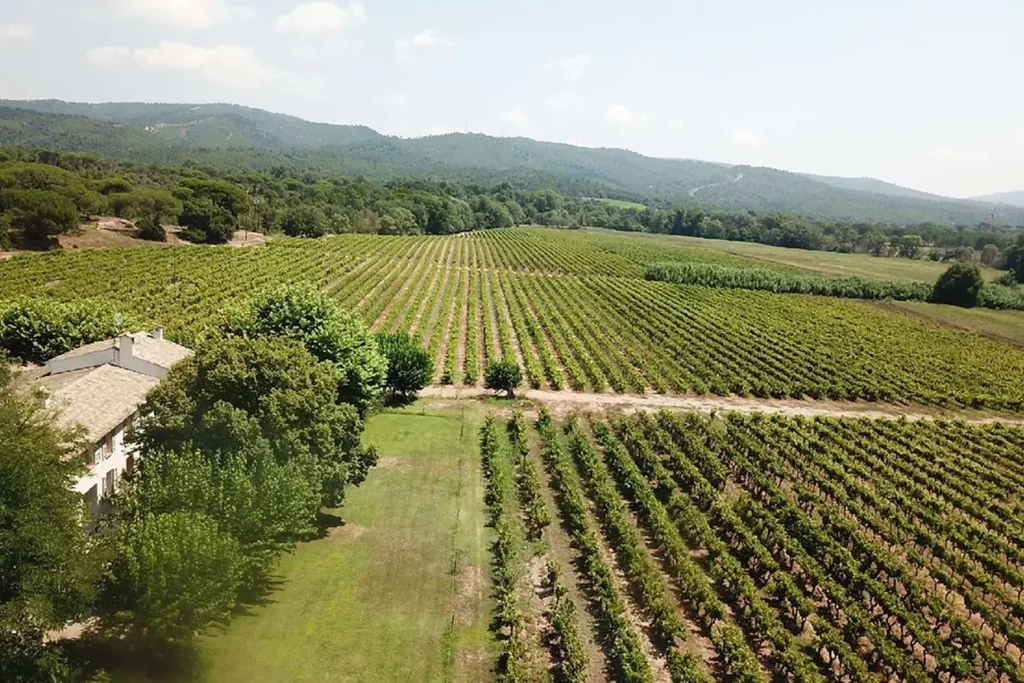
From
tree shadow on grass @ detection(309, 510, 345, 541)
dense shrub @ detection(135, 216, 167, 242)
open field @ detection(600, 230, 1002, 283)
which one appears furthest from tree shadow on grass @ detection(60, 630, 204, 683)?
open field @ detection(600, 230, 1002, 283)

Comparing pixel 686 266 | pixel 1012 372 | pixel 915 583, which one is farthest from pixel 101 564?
pixel 686 266

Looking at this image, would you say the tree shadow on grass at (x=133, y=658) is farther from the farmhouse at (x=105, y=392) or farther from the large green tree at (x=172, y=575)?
the farmhouse at (x=105, y=392)

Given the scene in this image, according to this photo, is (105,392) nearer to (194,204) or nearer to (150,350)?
(150,350)

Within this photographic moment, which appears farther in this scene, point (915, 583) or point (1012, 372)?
point (1012, 372)

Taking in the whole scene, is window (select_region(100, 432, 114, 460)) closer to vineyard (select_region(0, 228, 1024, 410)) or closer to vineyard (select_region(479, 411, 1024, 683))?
vineyard (select_region(479, 411, 1024, 683))

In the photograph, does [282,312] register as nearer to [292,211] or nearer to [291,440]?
[291,440]

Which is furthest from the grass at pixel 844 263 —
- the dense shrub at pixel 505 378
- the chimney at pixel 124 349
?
the chimney at pixel 124 349

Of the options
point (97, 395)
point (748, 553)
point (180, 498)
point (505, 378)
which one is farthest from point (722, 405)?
point (97, 395)
